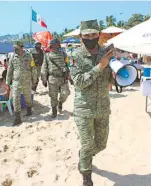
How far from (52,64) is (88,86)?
2.98m

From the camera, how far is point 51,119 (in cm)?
643

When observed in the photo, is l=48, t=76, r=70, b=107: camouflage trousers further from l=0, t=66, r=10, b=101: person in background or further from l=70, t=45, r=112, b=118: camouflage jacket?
l=70, t=45, r=112, b=118: camouflage jacket

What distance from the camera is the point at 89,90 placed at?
3303 mm

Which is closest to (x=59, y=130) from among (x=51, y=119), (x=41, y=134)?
(x=41, y=134)

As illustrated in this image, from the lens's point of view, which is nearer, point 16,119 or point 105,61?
point 105,61

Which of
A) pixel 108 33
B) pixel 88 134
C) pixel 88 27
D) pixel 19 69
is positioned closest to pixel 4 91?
→ pixel 19 69

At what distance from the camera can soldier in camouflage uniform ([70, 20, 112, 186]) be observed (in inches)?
128

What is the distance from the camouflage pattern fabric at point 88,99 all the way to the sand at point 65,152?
595 mm

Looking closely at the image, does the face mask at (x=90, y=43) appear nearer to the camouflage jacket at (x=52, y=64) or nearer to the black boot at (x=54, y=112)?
the camouflage jacket at (x=52, y=64)

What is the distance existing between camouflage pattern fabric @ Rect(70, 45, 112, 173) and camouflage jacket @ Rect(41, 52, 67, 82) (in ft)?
9.18

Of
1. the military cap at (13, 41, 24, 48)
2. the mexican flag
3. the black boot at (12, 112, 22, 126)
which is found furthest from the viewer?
the mexican flag

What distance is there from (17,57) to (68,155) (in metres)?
2.50

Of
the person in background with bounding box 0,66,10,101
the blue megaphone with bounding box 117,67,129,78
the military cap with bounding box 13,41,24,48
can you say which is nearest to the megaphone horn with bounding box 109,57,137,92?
the blue megaphone with bounding box 117,67,129,78

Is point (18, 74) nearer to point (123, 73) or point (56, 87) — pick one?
point (56, 87)
